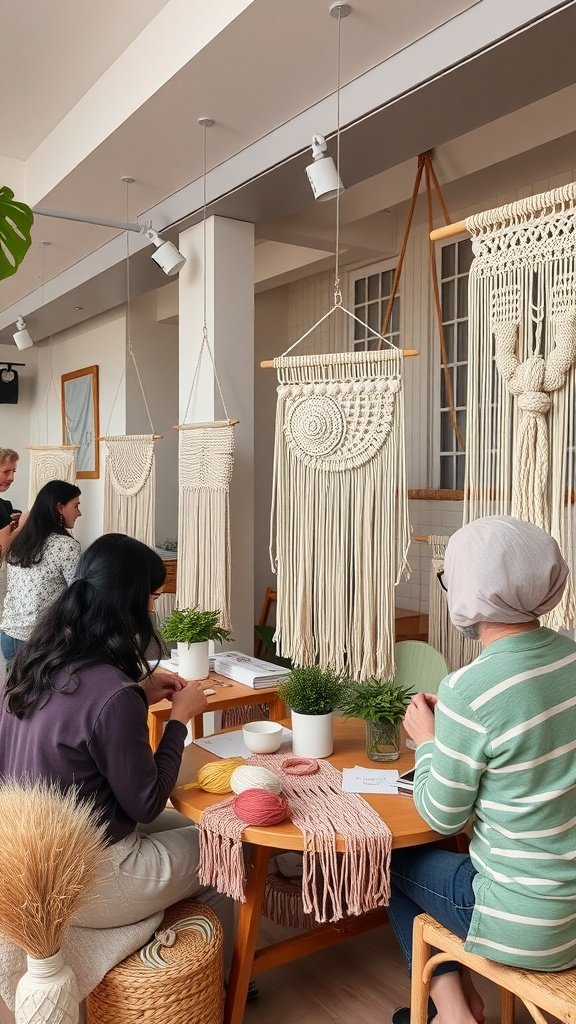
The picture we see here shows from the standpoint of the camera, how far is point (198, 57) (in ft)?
8.98

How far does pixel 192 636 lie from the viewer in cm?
287

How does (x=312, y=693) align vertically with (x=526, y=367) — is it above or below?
below

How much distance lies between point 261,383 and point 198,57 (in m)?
3.56

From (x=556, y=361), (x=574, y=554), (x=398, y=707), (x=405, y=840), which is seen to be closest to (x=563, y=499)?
(x=574, y=554)

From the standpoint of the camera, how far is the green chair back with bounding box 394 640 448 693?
2.81 m

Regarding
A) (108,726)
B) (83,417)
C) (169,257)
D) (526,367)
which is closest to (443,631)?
(526,367)

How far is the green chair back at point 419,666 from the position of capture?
281cm

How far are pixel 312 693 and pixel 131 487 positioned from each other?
239cm

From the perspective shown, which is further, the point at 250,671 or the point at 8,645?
the point at 8,645

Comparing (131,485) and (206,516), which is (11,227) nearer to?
(206,516)

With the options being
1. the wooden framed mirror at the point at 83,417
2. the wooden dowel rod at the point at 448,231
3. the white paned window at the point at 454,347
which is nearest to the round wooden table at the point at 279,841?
the wooden dowel rod at the point at 448,231

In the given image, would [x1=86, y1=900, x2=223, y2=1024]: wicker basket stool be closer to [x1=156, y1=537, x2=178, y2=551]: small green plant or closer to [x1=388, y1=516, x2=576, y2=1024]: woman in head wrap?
[x1=388, y1=516, x2=576, y2=1024]: woman in head wrap

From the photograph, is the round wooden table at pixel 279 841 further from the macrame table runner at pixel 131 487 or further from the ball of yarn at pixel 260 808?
the macrame table runner at pixel 131 487

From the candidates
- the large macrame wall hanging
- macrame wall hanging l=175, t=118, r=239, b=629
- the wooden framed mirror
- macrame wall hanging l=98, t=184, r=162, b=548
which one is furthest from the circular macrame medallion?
the wooden framed mirror
